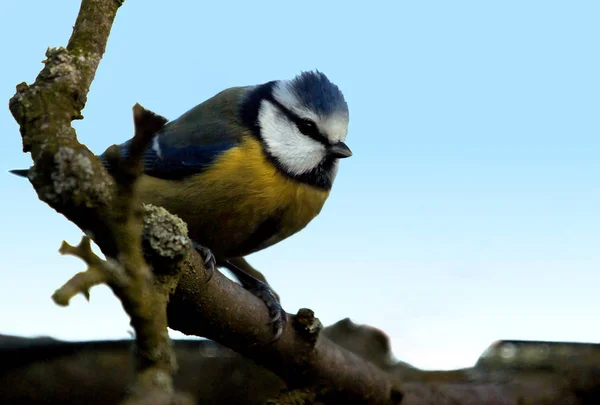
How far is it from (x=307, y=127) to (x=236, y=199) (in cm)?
40

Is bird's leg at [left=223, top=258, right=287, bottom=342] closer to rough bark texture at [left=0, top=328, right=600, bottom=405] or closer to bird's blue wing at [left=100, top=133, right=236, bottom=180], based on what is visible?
rough bark texture at [left=0, top=328, right=600, bottom=405]

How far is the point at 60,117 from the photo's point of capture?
117 centimetres

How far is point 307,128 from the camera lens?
8.06ft

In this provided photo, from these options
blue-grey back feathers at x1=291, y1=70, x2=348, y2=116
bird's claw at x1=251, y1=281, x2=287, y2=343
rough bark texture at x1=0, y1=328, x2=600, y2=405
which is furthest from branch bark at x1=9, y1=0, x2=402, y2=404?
blue-grey back feathers at x1=291, y1=70, x2=348, y2=116

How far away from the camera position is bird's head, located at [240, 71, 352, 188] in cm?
239

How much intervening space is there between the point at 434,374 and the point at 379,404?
36cm

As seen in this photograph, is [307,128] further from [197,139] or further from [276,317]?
[276,317]

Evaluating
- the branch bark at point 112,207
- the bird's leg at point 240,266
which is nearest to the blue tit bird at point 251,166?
the bird's leg at point 240,266

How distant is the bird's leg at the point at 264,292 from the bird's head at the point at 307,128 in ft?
1.24

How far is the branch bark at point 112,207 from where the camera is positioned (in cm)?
105

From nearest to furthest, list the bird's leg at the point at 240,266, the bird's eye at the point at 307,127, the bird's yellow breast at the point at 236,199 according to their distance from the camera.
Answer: the bird's yellow breast at the point at 236,199 < the bird's eye at the point at 307,127 < the bird's leg at the point at 240,266

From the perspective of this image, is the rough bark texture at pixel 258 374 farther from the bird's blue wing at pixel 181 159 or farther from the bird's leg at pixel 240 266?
the bird's blue wing at pixel 181 159

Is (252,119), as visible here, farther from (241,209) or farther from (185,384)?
(185,384)

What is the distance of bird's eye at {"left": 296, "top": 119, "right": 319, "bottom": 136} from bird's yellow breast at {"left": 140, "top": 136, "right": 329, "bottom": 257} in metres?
0.18
